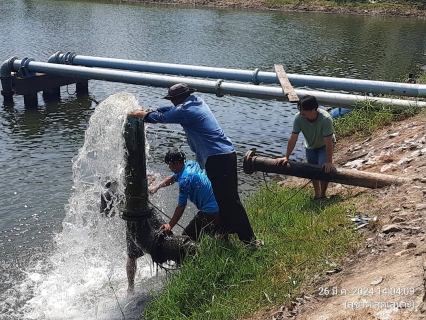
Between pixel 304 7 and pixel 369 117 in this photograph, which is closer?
pixel 369 117

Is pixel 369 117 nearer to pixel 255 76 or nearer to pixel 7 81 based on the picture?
pixel 255 76

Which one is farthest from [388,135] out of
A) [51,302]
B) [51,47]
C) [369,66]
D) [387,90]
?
[51,47]

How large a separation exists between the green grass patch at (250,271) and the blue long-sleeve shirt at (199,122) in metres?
1.10

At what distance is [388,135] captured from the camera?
11.1 m

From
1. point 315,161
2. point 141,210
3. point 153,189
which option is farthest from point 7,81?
point 315,161

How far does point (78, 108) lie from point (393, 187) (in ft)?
41.5

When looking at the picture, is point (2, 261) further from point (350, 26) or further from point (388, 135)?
point (350, 26)

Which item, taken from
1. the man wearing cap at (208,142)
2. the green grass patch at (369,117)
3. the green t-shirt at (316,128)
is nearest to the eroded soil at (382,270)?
the green t-shirt at (316,128)

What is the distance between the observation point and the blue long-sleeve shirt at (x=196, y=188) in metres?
6.54

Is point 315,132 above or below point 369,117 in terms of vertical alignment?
above

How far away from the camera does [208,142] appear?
249 inches

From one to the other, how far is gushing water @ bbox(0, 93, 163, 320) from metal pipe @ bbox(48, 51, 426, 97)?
310 inches

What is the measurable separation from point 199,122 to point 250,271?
185cm
